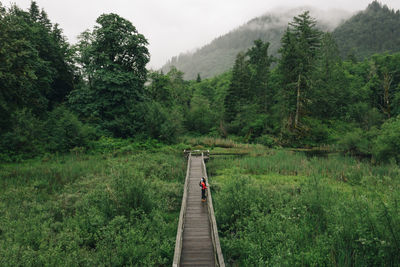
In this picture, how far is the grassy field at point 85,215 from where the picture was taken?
26.1 ft

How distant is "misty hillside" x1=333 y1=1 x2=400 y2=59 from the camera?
85.8 meters

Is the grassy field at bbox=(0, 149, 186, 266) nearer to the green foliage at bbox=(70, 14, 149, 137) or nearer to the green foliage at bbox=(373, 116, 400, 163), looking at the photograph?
the green foliage at bbox=(70, 14, 149, 137)

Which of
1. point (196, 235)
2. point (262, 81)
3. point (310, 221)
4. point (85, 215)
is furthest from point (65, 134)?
point (262, 81)

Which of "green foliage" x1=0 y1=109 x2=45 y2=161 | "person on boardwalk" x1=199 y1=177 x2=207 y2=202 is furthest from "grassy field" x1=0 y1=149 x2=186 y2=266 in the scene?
"green foliage" x1=0 y1=109 x2=45 y2=161

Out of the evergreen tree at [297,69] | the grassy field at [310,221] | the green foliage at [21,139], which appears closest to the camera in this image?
the grassy field at [310,221]

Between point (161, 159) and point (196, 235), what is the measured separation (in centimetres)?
1189

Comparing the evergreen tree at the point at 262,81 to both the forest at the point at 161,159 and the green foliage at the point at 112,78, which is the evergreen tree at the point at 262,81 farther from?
the green foliage at the point at 112,78

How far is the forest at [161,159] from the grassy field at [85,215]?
2.8 inches

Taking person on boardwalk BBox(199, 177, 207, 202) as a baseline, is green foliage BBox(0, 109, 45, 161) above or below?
above

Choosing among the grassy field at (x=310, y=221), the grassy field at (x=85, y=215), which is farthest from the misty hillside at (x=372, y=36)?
the grassy field at (x=85, y=215)

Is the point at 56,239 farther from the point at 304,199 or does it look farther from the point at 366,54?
the point at 366,54

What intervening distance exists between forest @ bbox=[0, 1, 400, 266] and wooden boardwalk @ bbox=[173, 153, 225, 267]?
0.78m

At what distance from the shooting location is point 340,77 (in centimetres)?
3825

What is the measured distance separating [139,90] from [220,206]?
2210 centimetres
